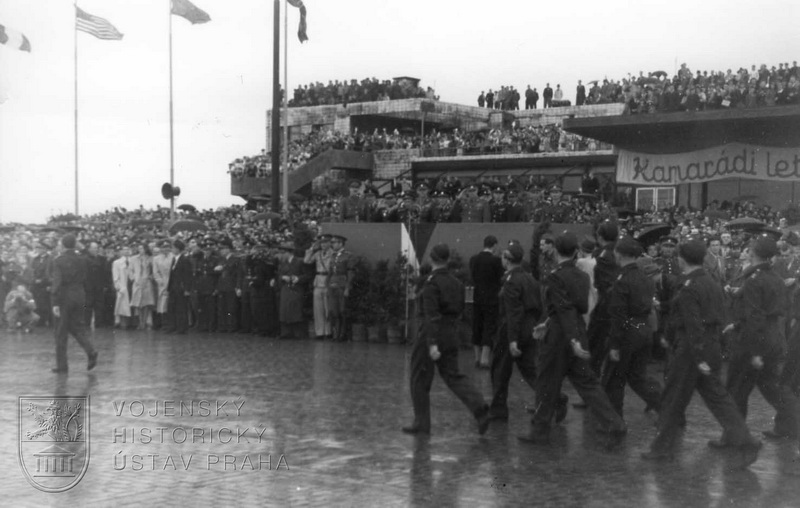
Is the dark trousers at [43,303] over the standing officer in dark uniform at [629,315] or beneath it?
beneath

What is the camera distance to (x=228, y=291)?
20906 millimetres

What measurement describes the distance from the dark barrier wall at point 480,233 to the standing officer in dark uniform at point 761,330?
8.63 metres

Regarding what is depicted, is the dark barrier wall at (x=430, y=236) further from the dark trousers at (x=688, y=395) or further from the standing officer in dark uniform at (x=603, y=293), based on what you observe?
the dark trousers at (x=688, y=395)

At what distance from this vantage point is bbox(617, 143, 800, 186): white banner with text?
22.8m

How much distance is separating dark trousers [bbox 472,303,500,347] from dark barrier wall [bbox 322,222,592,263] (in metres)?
3.50

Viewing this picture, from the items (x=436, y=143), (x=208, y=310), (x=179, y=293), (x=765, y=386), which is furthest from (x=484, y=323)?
(x=436, y=143)

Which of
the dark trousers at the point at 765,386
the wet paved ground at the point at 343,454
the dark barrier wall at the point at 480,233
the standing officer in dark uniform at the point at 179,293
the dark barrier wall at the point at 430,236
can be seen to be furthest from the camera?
the standing officer in dark uniform at the point at 179,293

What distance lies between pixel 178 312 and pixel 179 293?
1.27 ft

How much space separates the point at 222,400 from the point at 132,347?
6.81 metres


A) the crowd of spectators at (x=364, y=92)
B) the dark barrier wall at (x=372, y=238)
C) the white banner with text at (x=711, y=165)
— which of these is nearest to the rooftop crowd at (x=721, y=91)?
the white banner with text at (x=711, y=165)

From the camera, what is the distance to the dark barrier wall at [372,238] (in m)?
19.7

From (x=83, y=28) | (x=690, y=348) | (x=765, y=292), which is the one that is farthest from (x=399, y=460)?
(x=83, y=28)

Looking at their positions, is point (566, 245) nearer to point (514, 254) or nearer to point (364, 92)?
point (514, 254)

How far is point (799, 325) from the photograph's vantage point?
10086 mm
